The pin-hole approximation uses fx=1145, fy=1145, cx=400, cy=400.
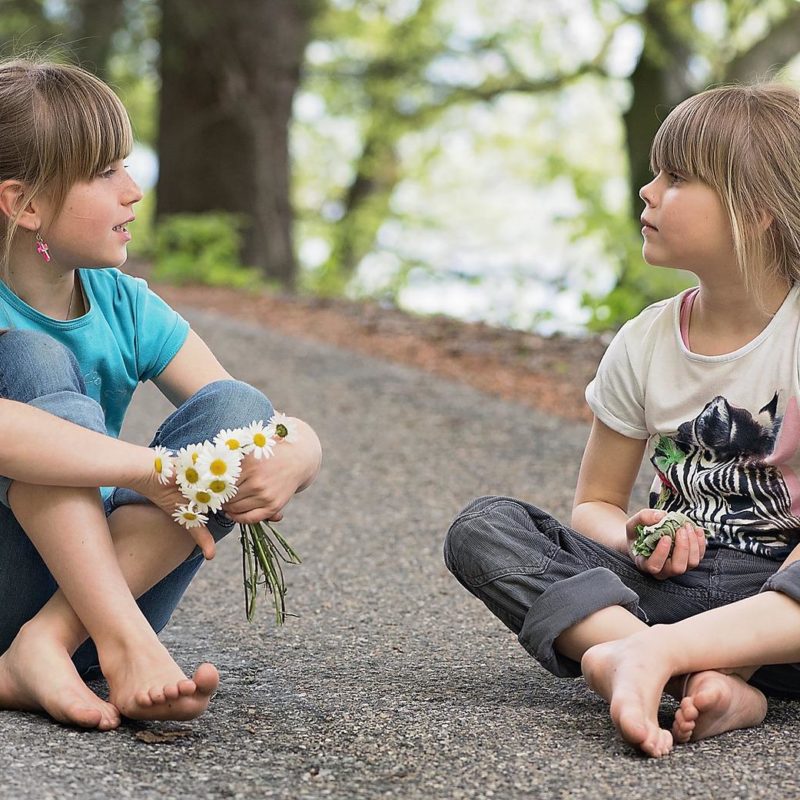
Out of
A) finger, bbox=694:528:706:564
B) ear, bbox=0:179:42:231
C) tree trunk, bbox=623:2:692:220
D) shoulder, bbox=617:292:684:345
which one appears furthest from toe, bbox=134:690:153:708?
tree trunk, bbox=623:2:692:220

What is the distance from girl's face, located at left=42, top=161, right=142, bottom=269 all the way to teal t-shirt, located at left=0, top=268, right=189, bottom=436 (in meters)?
0.11

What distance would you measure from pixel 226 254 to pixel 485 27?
599 centimetres

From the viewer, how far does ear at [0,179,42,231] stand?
1.93 metres

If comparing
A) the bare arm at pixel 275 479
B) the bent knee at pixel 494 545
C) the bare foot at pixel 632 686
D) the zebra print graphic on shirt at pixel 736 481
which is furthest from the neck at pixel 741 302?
the bare arm at pixel 275 479

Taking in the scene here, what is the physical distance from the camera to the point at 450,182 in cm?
1952

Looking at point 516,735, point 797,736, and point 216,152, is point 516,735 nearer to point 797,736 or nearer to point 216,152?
point 797,736

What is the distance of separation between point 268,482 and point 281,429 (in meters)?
0.09

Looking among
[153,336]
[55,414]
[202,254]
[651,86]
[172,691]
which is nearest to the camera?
[172,691]

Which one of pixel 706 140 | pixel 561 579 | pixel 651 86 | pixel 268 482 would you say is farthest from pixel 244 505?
pixel 651 86

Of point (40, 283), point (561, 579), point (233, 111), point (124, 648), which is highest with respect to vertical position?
point (233, 111)

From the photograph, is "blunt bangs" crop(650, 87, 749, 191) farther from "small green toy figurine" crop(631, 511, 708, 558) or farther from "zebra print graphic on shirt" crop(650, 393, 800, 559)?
"small green toy figurine" crop(631, 511, 708, 558)

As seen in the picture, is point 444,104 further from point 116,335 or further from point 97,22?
point 116,335

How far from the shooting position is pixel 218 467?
5.81 ft

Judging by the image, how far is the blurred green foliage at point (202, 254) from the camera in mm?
9070
